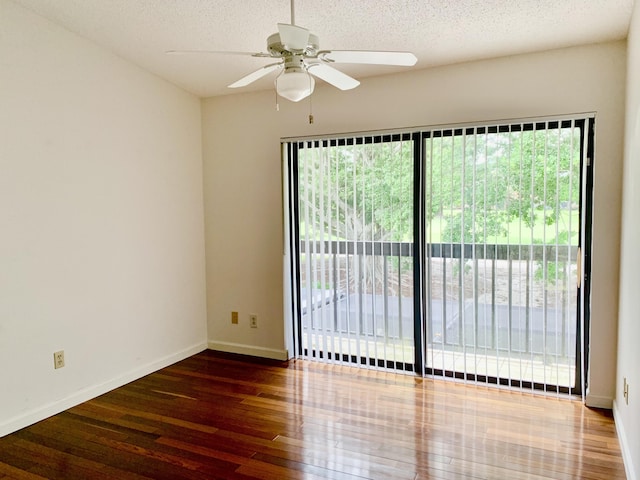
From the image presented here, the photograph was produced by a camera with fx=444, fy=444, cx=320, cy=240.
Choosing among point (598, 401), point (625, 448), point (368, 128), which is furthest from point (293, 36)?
point (598, 401)

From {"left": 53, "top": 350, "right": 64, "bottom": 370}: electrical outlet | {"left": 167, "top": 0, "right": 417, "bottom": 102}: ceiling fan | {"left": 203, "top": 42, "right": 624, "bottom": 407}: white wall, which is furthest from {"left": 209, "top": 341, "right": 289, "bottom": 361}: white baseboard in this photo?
{"left": 167, "top": 0, "right": 417, "bottom": 102}: ceiling fan

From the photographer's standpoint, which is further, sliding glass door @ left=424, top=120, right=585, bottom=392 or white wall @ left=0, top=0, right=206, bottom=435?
sliding glass door @ left=424, top=120, right=585, bottom=392

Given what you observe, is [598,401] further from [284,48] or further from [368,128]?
[284,48]

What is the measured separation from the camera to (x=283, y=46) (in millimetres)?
1892

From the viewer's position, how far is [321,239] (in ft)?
12.1

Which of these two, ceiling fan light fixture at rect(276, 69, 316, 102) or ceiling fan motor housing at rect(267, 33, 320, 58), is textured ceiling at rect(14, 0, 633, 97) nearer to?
ceiling fan motor housing at rect(267, 33, 320, 58)

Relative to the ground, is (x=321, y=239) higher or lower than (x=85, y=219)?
lower

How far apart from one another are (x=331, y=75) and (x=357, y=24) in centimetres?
63

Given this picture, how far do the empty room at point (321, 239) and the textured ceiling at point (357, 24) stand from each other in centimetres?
2

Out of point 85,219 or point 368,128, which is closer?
point 85,219

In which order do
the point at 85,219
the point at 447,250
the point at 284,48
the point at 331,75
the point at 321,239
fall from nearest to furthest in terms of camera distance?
1. the point at 284,48
2. the point at 331,75
3. the point at 85,219
4. the point at 447,250
5. the point at 321,239

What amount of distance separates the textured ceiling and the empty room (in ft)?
0.06

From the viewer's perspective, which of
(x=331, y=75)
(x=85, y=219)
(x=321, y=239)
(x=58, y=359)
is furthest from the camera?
(x=321, y=239)

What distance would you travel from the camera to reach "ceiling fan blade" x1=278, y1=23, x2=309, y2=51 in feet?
5.72
